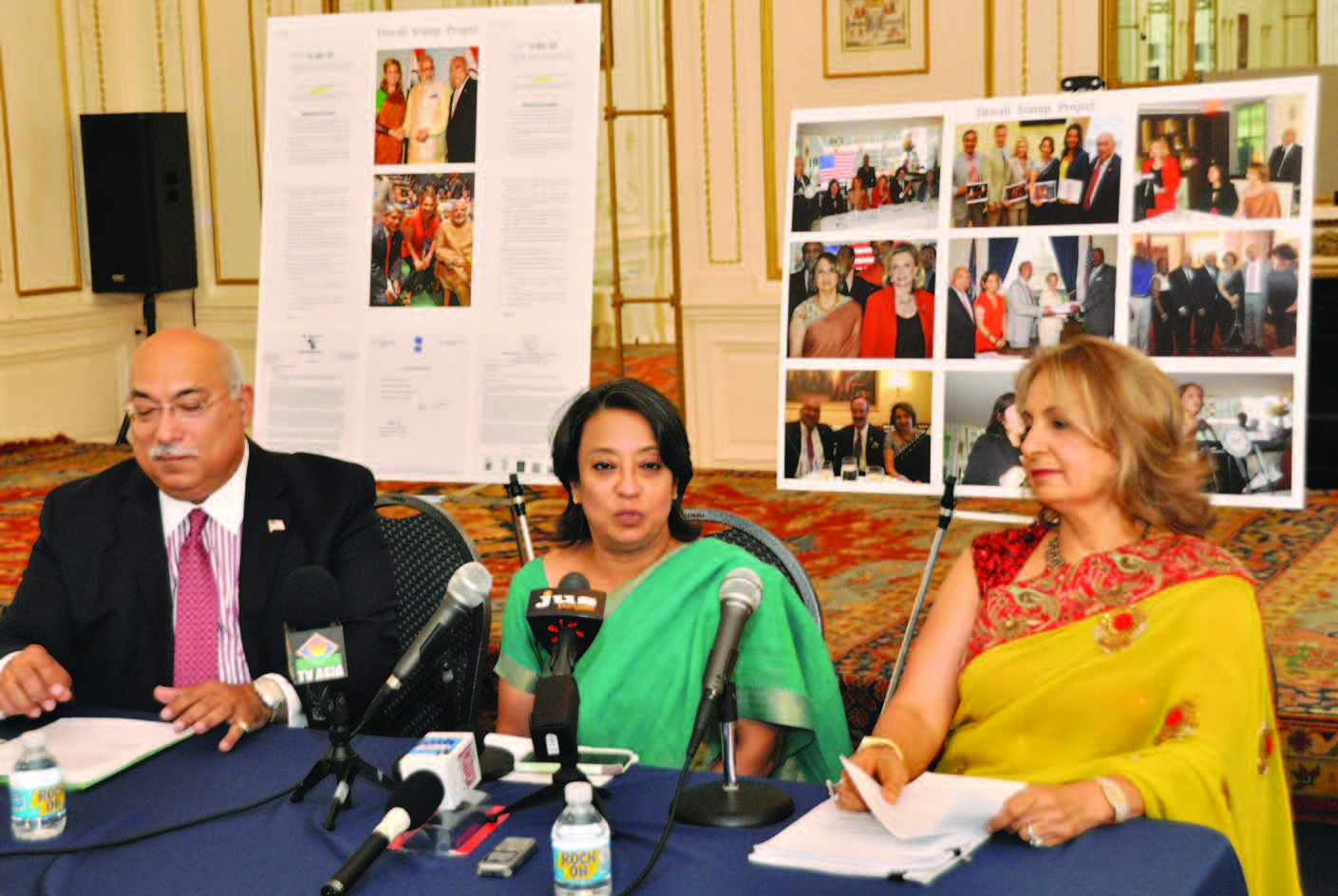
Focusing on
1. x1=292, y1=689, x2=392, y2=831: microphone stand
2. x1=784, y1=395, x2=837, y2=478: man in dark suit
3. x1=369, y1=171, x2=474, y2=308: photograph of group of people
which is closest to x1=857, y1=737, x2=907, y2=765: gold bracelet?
x1=292, y1=689, x2=392, y2=831: microphone stand

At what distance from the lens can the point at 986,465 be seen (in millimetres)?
3342

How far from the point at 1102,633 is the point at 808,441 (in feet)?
4.74

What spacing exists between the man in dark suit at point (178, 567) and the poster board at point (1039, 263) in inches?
50.7

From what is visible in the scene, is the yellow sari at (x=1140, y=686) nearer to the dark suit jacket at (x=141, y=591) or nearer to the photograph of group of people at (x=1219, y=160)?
the dark suit jacket at (x=141, y=591)

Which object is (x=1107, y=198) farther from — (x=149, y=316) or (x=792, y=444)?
(x=149, y=316)

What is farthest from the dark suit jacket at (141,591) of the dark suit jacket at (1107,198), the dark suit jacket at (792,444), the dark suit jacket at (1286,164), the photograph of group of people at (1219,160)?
the dark suit jacket at (1286,164)

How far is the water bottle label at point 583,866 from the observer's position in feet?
5.19

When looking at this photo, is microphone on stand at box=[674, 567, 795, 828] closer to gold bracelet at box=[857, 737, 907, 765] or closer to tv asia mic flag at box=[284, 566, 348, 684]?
gold bracelet at box=[857, 737, 907, 765]

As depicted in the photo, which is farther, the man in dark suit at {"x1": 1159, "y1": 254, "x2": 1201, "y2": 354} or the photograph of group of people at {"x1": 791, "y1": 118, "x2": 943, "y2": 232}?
the photograph of group of people at {"x1": 791, "y1": 118, "x2": 943, "y2": 232}

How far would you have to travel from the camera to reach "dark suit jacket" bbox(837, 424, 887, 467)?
3.50 metres

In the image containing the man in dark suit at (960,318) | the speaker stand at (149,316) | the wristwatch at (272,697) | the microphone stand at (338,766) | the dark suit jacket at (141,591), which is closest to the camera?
the microphone stand at (338,766)

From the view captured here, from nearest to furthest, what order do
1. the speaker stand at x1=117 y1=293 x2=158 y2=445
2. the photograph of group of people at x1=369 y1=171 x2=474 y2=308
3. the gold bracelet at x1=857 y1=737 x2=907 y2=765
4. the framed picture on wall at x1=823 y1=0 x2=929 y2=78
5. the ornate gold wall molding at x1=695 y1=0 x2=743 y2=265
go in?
the gold bracelet at x1=857 y1=737 x2=907 y2=765, the photograph of group of people at x1=369 y1=171 x2=474 y2=308, the framed picture on wall at x1=823 y1=0 x2=929 y2=78, the ornate gold wall molding at x1=695 y1=0 x2=743 y2=265, the speaker stand at x1=117 y1=293 x2=158 y2=445

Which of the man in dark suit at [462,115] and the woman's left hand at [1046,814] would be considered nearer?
the woman's left hand at [1046,814]

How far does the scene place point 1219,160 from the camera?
3193mm
